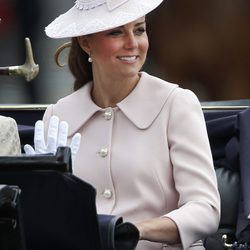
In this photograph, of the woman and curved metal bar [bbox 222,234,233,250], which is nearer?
the woman

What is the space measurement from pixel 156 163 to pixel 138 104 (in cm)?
20

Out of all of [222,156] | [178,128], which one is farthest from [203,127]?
[222,156]

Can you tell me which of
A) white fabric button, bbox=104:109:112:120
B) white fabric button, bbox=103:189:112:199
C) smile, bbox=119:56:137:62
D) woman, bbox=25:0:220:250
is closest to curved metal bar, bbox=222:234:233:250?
woman, bbox=25:0:220:250

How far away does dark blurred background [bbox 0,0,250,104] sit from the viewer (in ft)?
13.4

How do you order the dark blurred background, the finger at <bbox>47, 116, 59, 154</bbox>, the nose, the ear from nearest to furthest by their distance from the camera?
the finger at <bbox>47, 116, 59, 154</bbox> → the nose → the ear → the dark blurred background

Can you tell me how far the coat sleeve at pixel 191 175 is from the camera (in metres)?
2.55

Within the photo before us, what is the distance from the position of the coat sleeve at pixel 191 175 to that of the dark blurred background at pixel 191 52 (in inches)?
54.4

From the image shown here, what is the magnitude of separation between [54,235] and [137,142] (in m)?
0.75

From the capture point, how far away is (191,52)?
4086mm

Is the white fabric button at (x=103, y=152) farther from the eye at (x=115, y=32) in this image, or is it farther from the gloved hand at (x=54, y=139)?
the eye at (x=115, y=32)

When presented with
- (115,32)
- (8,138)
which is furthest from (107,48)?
(8,138)

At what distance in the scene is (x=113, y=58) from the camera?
8.83 ft

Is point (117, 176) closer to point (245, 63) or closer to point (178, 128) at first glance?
point (178, 128)

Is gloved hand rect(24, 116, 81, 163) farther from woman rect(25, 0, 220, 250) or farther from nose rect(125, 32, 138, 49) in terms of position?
nose rect(125, 32, 138, 49)
